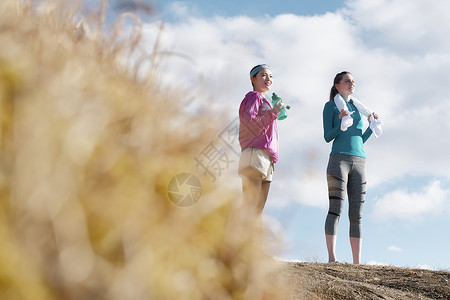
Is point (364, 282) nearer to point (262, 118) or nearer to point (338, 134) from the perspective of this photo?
point (338, 134)

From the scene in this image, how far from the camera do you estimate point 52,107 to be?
809 millimetres

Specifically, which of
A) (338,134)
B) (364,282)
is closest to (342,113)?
(338,134)

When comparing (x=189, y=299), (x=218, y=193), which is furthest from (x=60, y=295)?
(x=218, y=193)

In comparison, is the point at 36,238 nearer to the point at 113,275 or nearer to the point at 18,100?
the point at 113,275

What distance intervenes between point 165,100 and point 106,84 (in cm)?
→ 14

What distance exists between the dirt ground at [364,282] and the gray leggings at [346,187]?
44 centimetres

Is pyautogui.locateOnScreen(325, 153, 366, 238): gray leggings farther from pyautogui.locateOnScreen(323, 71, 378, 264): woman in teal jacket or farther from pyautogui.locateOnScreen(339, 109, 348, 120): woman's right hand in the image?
pyautogui.locateOnScreen(339, 109, 348, 120): woman's right hand

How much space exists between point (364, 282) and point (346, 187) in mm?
1131

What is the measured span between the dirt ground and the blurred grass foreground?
2.06 metres

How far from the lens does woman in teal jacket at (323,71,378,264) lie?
4.80 m

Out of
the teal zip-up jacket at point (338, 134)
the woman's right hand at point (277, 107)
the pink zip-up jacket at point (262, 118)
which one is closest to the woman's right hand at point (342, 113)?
the teal zip-up jacket at point (338, 134)

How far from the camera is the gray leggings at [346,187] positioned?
4785 millimetres

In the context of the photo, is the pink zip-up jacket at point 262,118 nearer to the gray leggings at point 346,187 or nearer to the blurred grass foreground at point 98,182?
the gray leggings at point 346,187

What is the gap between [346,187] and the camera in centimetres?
498
